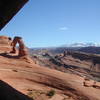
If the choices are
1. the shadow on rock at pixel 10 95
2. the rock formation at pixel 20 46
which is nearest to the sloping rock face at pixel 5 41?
the rock formation at pixel 20 46

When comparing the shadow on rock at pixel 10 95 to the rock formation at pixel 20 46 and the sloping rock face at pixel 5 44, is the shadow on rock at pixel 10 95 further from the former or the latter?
the sloping rock face at pixel 5 44

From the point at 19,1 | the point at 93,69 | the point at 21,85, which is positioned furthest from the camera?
the point at 93,69

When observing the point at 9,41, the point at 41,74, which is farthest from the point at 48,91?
the point at 9,41

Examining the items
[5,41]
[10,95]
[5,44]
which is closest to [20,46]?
[5,44]

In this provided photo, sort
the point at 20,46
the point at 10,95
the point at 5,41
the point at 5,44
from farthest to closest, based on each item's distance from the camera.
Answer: the point at 5,41 → the point at 5,44 → the point at 20,46 → the point at 10,95

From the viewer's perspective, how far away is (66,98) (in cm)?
3133

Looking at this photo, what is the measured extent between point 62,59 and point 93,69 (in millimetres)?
14365

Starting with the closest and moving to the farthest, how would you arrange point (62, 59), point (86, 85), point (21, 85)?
point (21, 85) → point (86, 85) → point (62, 59)

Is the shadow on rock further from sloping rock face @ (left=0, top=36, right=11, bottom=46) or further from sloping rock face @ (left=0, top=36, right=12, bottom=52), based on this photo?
sloping rock face @ (left=0, top=36, right=11, bottom=46)

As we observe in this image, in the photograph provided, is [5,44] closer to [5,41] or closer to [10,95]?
[5,41]

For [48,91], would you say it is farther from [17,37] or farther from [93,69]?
[93,69]

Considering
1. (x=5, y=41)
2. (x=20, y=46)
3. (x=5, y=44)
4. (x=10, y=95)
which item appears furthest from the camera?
(x=5, y=41)

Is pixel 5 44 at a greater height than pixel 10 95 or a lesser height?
lesser

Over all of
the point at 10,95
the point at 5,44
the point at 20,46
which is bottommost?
the point at 20,46
